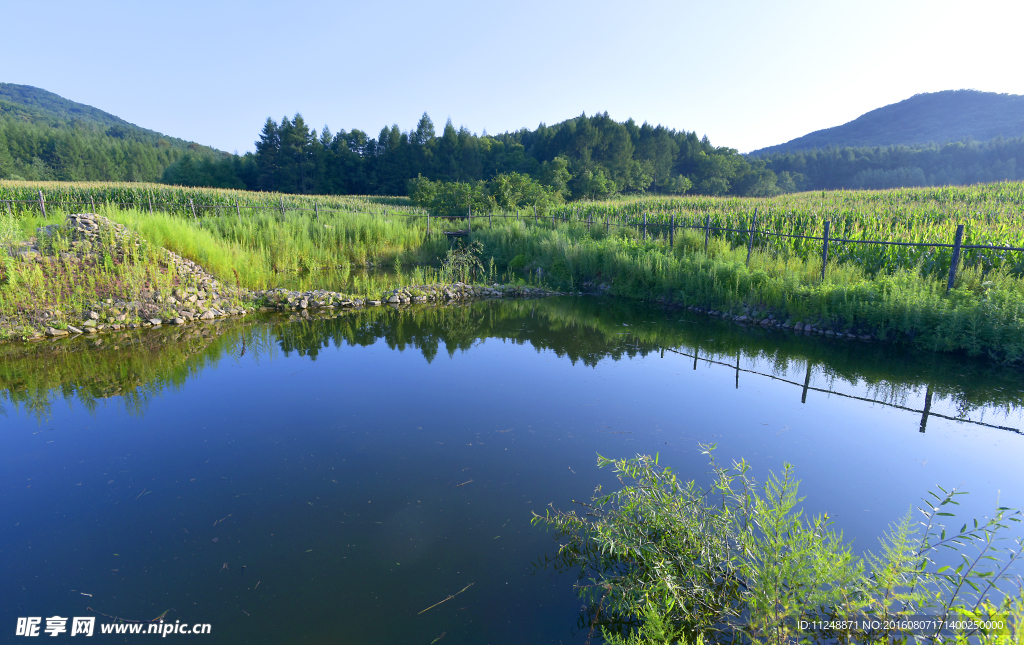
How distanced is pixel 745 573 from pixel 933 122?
470 feet

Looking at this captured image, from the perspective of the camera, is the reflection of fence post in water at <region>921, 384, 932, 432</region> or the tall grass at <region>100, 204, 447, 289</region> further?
the tall grass at <region>100, 204, 447, 289</region>

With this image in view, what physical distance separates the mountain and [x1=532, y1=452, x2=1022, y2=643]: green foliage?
101441mm

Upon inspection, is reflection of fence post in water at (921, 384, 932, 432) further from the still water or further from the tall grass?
the tall grass

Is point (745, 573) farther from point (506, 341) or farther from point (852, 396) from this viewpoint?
point (506, 341)

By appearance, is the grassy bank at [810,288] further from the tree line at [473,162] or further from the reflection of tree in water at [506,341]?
the tree line at [473,162]

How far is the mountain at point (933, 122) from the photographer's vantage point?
93.5m

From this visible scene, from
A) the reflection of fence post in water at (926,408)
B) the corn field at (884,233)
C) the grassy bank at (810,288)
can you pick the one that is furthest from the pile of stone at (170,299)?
the reflection of fence post in water at (926,408)

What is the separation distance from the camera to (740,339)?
28.5 feet

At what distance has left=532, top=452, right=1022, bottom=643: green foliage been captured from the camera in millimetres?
2283

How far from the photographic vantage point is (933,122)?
103m

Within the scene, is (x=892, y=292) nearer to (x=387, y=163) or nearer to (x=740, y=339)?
(x=740, y=339)

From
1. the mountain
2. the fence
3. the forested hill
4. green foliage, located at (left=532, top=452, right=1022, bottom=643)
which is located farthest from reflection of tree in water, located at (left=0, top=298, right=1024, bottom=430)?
the mountain

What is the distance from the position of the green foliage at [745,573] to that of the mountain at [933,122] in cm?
10144

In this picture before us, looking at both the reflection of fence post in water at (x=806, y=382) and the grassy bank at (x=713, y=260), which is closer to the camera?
the reflection of fence post in water at (x=806, y=382)
